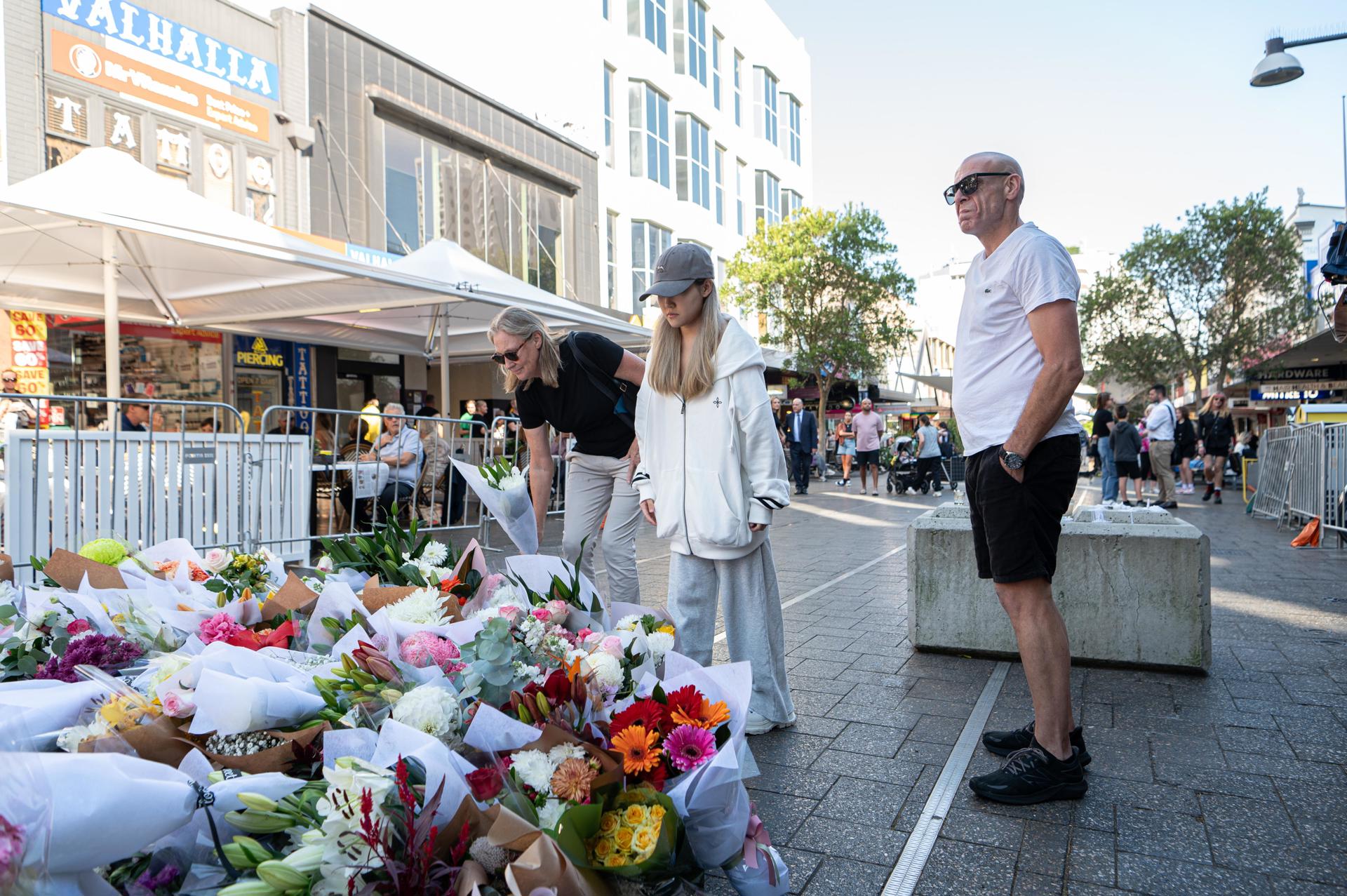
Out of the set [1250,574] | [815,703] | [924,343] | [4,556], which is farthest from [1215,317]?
[4,556]

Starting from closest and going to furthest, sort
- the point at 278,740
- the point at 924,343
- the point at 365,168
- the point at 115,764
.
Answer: the point at 115,764, the point at 278,740, the point at 365,168, the point at 924,343

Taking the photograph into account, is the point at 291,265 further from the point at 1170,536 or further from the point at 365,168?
the point at 365,168

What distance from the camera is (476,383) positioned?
21562 millimetres

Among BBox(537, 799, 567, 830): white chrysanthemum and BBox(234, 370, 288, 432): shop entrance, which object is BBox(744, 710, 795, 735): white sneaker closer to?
BBox(537, 799, 567, 830): white chrysanthemum

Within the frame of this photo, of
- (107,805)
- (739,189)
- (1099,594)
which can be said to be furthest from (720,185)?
(107,805)

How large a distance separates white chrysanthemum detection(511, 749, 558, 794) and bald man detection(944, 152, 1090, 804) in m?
1.96

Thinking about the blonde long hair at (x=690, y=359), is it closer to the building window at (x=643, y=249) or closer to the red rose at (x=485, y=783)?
the red rose at (x=485, y=783)

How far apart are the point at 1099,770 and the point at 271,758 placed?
2787 mm

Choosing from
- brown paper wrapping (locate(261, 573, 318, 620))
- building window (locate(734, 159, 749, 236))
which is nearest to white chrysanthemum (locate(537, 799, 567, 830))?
brown paper wrapping (locate(261, 573, 318, 620))

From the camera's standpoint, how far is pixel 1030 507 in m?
2.98

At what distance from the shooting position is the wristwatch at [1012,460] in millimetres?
2927

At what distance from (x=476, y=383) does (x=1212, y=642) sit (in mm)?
18257

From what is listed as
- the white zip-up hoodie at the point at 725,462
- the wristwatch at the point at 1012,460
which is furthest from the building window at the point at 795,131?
the wristwatch at the point at 1012,460

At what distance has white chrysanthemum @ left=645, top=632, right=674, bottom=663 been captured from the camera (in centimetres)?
200
